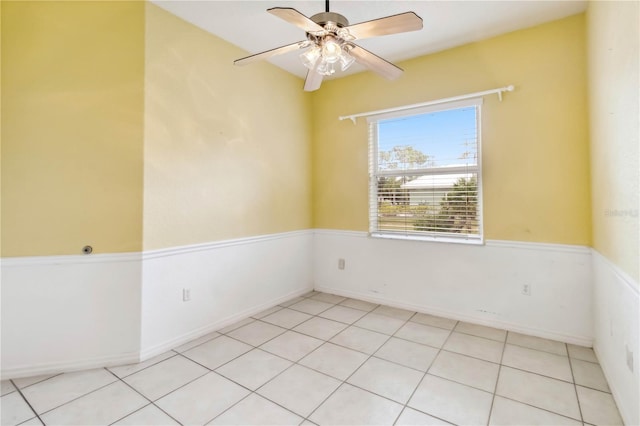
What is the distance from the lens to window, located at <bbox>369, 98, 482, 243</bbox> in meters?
2.96

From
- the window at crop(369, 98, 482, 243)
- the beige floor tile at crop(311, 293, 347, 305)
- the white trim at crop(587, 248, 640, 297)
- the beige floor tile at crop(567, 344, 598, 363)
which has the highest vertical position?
the window at crop(369, 98, 482, 243)

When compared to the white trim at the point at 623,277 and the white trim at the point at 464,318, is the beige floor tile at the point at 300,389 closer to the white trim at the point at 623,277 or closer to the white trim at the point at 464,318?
the white trim at the point at 464,318

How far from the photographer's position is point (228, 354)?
93.4 inches

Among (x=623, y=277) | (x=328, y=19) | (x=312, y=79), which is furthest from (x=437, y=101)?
(x=623, y=277)

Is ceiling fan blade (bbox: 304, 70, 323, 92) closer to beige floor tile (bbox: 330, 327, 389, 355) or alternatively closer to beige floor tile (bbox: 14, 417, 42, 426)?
beige floor tile (bbox: 330, 327, 389, 355)

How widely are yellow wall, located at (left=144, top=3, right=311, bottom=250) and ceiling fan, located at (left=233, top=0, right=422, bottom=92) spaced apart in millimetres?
824

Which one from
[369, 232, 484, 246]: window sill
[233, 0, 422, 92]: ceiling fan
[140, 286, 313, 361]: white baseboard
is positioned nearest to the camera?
[233, 0, 422, 92]: ceiling fan

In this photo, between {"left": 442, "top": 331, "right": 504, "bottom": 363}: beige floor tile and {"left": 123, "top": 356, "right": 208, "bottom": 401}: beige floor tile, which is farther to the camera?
{"left": 442, "top": 331, "right": 504, "bottom": 363}: beige floor tile

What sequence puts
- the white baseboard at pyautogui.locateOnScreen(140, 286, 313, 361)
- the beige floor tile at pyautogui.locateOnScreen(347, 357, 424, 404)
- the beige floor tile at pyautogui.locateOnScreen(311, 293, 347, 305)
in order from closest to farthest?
the beige floor tile at pyautogui.locateOnScreen(347, 357, 424, 404) → the white baseboard at pyautogui.locateOnScreen(140, 286, 313, 361) → the beige floor tile at pyautogui.locateOnScreen(311, 293, 347, 305)

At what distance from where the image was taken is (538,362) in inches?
87.2

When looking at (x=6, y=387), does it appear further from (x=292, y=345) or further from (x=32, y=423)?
(x=292, y=345)

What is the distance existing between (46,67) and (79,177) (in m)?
0.77

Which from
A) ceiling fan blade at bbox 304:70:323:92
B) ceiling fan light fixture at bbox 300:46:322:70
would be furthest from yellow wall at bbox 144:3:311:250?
ceiling fan light fixture at bbox 300:46:322:70

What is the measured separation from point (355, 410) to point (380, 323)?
50.6 inches
